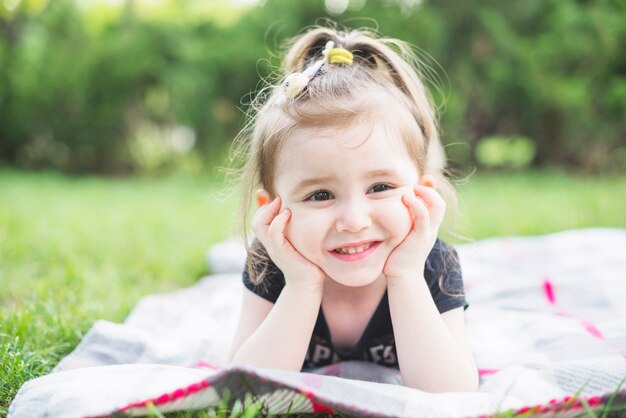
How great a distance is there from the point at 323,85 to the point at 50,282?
1708 millimetres

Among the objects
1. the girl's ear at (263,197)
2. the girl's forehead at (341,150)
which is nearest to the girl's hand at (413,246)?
the girl's forehead at (341,150)

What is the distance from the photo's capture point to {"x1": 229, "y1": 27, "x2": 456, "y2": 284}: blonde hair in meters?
1.66

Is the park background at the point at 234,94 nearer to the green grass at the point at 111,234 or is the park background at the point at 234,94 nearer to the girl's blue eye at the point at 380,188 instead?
the green grass at the point at 111,234

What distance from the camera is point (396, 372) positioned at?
1.85 meters

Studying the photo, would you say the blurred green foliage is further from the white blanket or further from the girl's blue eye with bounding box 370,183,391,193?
the girl's blue eye with bounding box 370,183,391,193

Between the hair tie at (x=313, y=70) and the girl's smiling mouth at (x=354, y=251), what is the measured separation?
1.49 ft

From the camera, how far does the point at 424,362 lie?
161 centimetres

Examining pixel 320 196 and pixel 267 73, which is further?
pixel 267 73

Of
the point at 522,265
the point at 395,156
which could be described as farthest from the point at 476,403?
the point at 522,265

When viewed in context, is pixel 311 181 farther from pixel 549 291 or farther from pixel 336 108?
pixel 549 291

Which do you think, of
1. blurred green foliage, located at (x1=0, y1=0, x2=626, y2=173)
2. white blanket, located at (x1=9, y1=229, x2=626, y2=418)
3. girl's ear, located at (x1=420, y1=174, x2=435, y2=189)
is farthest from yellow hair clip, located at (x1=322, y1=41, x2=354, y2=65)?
blurred green foliage, located at (x1=0, y1=0, x2=626, y2=173)

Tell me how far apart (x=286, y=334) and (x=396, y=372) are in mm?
419

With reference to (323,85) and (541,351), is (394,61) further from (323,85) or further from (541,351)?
(541,351)

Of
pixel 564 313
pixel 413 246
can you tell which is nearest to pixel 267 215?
pixel 413 246
